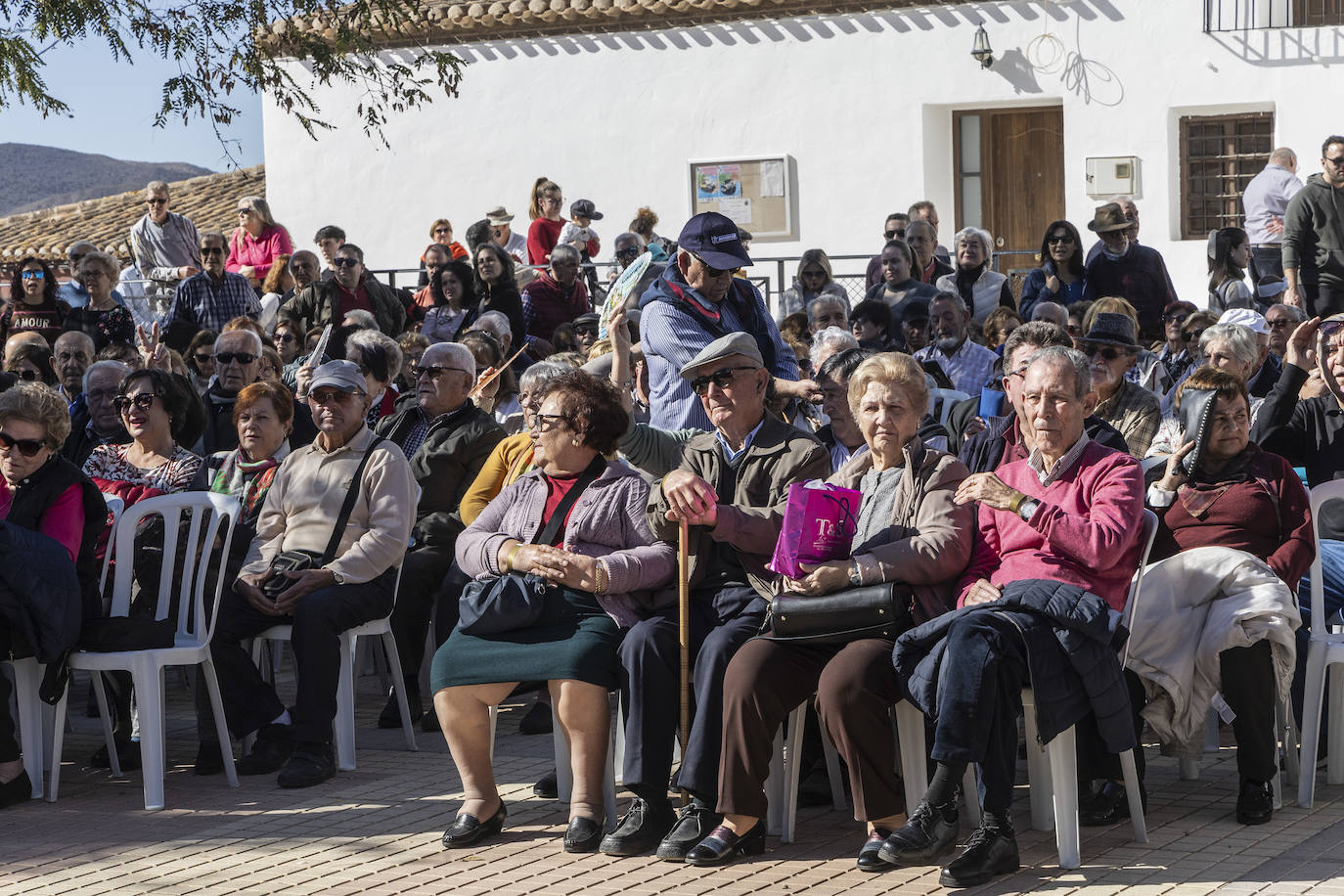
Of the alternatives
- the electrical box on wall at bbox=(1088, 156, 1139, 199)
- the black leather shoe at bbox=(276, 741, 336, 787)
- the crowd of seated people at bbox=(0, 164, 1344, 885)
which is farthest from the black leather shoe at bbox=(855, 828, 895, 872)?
the electrical box on wall at bbox=(1088, 156, 1139, 199)

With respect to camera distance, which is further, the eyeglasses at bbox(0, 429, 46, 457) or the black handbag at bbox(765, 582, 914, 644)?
the eyeglasses at bbox(0, 429, 46, 457)

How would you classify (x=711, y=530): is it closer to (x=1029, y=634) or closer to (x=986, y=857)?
(x=1029, y=634)

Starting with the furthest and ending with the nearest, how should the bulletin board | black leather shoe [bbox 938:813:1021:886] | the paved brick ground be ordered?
the bulletin board, the paved brick ground, black leather shoe [bbox 938:813:1021:886]

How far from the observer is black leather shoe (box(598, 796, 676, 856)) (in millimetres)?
5227

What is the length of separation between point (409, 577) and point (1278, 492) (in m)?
3.48

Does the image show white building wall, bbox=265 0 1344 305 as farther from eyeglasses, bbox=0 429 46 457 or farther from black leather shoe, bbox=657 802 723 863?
black leather shoe, bbox=657 802 723 863

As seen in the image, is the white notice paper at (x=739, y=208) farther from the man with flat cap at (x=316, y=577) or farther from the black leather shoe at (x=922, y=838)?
the black leather shoe at (x=922, y=838)

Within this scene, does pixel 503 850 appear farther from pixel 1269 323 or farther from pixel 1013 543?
pixel 1269 323

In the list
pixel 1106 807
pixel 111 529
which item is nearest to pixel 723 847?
pixel 1106 807

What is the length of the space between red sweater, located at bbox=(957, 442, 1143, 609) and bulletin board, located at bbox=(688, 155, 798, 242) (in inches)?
520

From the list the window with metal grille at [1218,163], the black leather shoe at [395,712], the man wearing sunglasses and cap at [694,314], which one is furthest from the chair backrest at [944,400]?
the window with metal grille at [1218,163]

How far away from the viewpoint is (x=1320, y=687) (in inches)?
219

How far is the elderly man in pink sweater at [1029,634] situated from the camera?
4.86 metres

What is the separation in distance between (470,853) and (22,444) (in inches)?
93.1
